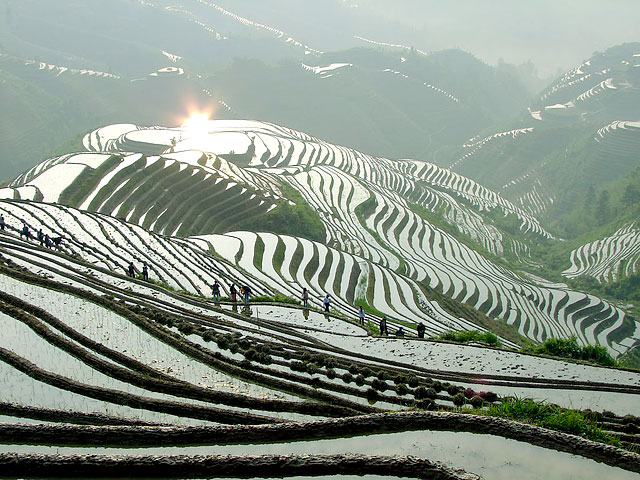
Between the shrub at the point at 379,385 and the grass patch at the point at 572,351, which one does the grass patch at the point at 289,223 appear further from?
the shrub at the point at 379,385

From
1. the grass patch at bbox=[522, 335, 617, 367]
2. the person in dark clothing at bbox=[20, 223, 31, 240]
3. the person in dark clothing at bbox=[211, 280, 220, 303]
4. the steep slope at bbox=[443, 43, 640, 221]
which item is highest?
the steep slope at bbox=[443, 43, 640, 221]

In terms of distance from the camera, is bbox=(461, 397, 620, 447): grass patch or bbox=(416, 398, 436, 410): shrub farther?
bbox=(416, 398, 436, 410): shrub

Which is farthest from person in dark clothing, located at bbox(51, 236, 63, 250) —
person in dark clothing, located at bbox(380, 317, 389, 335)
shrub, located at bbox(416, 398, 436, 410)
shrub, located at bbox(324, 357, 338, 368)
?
shrub, located at bbox(416, 398, 436, 410)

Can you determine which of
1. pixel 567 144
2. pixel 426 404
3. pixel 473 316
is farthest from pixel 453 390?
pixel 567 144

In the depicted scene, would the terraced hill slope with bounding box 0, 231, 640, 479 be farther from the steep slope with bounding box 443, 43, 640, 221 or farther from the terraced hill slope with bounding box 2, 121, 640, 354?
the steep slope with bounding box 443, 43, 640, 221

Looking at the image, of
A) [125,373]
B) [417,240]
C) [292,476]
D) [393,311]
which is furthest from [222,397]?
[417,240]

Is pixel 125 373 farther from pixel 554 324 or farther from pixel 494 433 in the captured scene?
pixel 554 324

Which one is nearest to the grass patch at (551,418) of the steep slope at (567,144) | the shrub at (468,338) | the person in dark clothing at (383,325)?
the shrub at (468,338)

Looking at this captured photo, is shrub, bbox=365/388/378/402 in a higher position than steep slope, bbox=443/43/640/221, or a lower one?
lower
